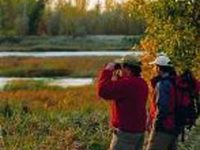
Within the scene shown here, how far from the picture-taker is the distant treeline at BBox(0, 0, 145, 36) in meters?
97.1

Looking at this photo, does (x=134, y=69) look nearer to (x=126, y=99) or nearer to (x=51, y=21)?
(x=126, y=99)

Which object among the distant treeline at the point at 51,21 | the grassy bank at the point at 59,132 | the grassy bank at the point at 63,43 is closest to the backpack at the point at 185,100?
the grassy bank at the point at 59,132

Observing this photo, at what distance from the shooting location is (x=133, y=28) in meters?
94.7

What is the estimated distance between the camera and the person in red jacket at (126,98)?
7875 mm

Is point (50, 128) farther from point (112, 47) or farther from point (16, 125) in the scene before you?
point (112, 47)

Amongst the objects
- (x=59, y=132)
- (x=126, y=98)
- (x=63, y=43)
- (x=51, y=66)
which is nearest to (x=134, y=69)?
(x=126, y=98)

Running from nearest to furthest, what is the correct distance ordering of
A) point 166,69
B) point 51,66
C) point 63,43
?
point 166,69 → point 51,66 → point 63,43

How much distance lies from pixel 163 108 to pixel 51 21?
93578mm

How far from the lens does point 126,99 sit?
802 centimetres

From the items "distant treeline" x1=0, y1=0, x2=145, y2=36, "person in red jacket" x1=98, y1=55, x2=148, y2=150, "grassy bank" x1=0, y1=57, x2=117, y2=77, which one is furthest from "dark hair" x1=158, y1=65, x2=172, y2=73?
"distant treeline" x1=0, y1=0, x2=145, y2=36

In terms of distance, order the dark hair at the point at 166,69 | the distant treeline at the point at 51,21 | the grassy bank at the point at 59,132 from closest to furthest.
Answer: the dark hair at the point at 166,69 < the grassy bank at the point at 59,132 < the distant treeline at the point at 51,21

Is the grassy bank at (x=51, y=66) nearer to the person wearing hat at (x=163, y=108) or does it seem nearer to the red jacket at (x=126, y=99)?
the person wearing hat at (x=163, y=108)

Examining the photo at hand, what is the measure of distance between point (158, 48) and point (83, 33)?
84.0m

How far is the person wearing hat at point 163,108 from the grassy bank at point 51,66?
1576 inches
